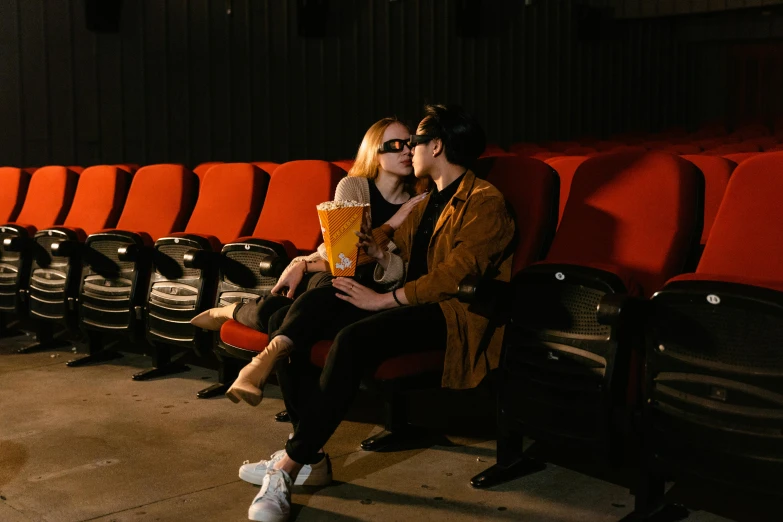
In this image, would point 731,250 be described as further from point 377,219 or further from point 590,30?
point 590,30

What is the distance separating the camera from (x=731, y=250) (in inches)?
70.5

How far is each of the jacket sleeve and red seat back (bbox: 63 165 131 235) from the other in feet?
7.12

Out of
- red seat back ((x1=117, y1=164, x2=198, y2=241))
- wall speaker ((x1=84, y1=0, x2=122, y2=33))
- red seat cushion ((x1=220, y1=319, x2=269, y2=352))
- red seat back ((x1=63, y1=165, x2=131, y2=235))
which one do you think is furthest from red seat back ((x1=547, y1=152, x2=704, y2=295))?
wall speaker ((x1=84, y1=0, x2=122, y2=33))

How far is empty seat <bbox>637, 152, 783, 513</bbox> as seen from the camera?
144 cm

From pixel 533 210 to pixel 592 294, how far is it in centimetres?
41

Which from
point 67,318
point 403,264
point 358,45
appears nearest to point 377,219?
point 403,264

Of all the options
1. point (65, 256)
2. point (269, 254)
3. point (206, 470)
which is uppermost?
point (269, 254)

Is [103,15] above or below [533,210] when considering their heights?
above

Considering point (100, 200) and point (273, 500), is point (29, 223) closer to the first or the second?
point (100, 200)

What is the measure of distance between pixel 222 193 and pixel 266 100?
164 inches

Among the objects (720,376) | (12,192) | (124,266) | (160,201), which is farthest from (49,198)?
(720,376)

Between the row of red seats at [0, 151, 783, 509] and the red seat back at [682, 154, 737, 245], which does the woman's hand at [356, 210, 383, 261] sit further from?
the red seat back at [682, 154, 737, 245]

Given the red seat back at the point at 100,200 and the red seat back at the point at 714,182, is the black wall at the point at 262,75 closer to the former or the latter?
the red seat back at the point at 100,200

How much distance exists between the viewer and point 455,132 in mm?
2129
